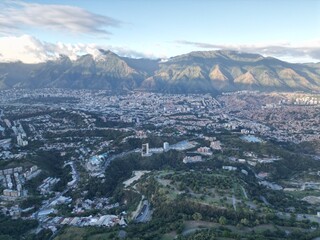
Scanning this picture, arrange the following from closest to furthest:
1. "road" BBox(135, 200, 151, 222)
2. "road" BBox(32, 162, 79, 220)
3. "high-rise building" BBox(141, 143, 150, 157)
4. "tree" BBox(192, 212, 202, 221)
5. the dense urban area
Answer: the dense urban area < "tree" BBox(192, 212, 202, 221) < "road" BBox(135, 200, 151, 222) < "road" BBox(32, 162, 79, 220) < "high-rise building" BBox(141, 143, 150, 157)

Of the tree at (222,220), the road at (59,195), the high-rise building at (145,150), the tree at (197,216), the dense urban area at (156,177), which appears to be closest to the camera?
the tree at (222,220)

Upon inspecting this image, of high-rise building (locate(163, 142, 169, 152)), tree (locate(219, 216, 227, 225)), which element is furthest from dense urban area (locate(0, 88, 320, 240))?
high-rise building (locate(163, 142, 169, 152))

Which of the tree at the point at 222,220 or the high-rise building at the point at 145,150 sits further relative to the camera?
the high-rise building at the point at 145,150

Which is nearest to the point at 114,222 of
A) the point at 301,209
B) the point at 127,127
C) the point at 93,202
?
the point at 93,202

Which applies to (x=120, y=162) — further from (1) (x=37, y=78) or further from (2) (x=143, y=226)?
(1) (x=37, y=78)

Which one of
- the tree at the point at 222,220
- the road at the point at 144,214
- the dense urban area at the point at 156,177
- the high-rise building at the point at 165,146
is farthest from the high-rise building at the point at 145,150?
the tree at the point at 222,220

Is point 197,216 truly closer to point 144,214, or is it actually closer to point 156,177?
point 144,214

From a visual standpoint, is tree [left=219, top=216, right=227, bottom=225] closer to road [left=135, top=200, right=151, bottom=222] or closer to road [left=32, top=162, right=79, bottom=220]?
road [left=135, top=200, right=151, bottom=222]

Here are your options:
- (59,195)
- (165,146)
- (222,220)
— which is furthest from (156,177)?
(165,146)

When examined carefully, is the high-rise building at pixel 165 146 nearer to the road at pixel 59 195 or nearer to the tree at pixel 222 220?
the road at pixel 59 195
